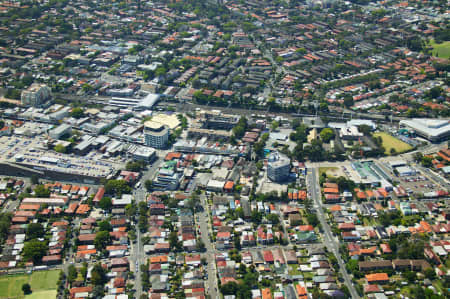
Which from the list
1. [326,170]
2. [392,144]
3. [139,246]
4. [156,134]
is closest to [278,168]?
[326,170]

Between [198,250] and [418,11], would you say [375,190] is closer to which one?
[198,250]

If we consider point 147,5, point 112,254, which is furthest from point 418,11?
point 112,254

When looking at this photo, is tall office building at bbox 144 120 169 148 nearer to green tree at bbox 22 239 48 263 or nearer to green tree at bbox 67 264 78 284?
green tree at bbox 22 239 48 263

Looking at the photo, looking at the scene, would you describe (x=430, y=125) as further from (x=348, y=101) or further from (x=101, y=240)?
(x=101, y=240)

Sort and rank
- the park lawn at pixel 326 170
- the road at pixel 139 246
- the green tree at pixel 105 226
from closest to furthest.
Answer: the road at pixel 139 246, the green tree at pixel 105 226, the park lawn at pixel 326 170

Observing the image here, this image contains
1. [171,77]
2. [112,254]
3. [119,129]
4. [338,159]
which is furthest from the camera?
[171,77]

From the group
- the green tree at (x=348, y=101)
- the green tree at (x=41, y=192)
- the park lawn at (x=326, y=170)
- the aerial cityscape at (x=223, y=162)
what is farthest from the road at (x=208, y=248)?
the green tree at (x=348, y=101)

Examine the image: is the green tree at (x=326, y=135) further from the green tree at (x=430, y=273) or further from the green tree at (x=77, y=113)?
the green tree at (x=77, y=113)
